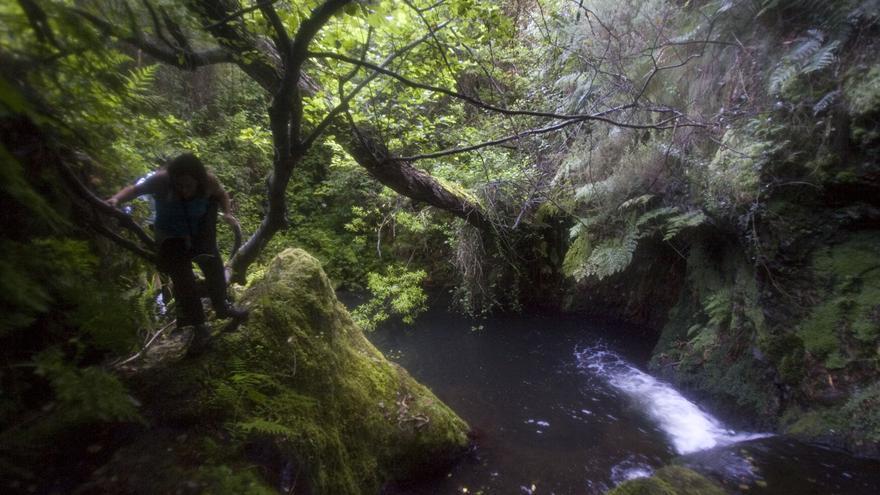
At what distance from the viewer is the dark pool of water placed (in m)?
3.51

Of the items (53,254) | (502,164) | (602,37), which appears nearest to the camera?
(53,254)

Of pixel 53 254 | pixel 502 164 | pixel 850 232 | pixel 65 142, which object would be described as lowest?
pixel 53 254

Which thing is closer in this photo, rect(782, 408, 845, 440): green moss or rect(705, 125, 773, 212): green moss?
rect(782, 408, 845, 440): green moss

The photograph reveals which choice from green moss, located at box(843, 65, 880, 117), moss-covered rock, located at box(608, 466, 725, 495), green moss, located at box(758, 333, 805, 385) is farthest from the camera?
green moss, located at box(758, 333, 805, 385)

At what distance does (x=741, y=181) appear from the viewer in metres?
4.31

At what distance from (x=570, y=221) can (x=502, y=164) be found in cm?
177

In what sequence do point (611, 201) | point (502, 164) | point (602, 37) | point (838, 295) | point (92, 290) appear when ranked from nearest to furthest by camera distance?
point (92, 290) → point (838, 295) → point (602, 37) → point (611, 201) → point (502, 164)

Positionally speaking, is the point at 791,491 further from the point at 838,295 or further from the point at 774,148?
the point at 774,148

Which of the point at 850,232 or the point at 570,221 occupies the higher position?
the point at 570,221

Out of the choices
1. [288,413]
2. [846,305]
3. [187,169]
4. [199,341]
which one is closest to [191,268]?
[199,341]

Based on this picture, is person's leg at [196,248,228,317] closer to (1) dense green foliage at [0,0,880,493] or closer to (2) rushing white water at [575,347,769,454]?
(1) dense green foliage at [0,0,880,493]

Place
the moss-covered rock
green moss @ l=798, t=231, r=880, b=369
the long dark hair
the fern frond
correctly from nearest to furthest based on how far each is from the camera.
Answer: the long dark hair
the moss-covered rock
green moss @ l=798, t=231, r=880, b=369
the fern frond

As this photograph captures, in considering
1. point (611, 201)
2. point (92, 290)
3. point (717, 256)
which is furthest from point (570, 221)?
point (92, 290)

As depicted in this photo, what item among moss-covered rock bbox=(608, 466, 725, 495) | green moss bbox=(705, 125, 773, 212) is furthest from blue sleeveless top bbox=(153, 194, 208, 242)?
green moss bbox=(705, 125, 773, 212)
